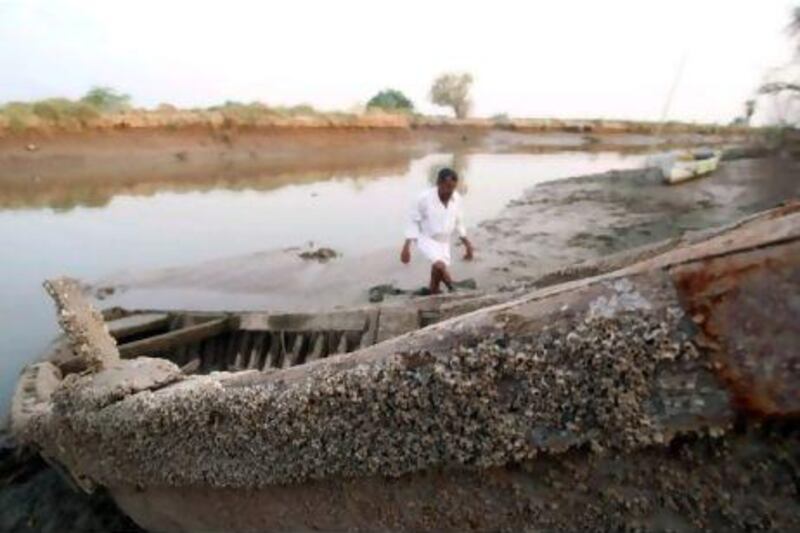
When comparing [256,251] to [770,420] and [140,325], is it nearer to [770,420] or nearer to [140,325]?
[140,325]

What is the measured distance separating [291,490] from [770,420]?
142cm

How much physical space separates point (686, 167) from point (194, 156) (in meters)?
20.2

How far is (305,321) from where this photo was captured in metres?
4.80

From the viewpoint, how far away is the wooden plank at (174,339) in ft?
15.4

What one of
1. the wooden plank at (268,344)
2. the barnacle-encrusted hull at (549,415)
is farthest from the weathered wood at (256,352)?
the barnacle-encrusted hull at (549,415)

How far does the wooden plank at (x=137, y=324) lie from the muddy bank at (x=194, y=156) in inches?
527

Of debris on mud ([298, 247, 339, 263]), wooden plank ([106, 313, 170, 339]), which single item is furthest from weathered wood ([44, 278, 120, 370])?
debris on mud ([298, 247, 339, 263])

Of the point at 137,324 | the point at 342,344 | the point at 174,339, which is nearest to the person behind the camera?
the point at 342,344

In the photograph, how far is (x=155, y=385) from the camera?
8.24ft

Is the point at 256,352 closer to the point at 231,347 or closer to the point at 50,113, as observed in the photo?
the point at 231,347

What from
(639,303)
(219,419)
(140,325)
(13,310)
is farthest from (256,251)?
(639,303)

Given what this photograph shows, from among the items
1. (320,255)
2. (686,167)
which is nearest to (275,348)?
(320,255)

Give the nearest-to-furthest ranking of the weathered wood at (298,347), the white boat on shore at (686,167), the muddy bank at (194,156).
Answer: the weathered wood at (298,347)
the white boat on shore at (686,167)
the muddy bank at (194,156)

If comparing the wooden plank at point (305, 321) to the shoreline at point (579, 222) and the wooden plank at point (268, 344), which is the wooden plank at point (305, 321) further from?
the shoreline at point (579, 222)
